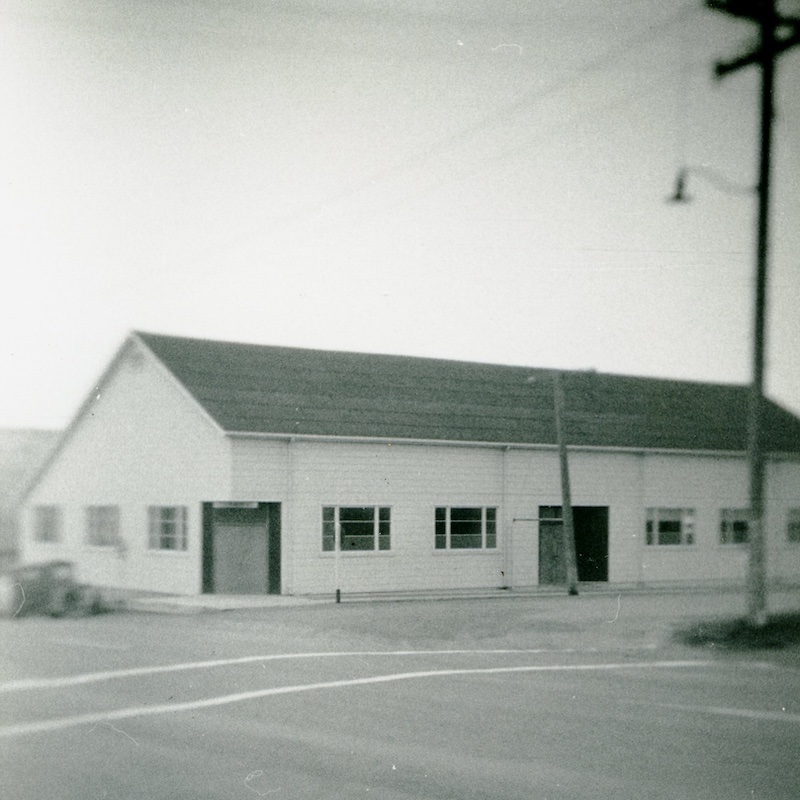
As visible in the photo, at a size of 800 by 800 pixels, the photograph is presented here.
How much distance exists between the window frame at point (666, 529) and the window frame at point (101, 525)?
524cm

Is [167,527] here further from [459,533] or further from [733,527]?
[459,533]

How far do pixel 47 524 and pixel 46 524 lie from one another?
12 mm

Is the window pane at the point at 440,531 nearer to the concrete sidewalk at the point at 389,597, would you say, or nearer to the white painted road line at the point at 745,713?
the concrete sidewalk at the point at 389,597

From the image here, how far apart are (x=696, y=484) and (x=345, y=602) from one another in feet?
32.1

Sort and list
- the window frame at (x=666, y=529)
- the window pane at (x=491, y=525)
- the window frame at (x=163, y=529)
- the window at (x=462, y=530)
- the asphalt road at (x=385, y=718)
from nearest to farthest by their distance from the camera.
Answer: the asphalt road at (x=385, y=718), the window frame at (x=163, y=529), the window frame at (x=666, y=529), the window at (x=462, y=530), the window pane at (x=491, y=525)

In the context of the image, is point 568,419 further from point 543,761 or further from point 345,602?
point 543,761

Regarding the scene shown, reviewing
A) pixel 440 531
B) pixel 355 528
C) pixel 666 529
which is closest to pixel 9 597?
pixel 666 529

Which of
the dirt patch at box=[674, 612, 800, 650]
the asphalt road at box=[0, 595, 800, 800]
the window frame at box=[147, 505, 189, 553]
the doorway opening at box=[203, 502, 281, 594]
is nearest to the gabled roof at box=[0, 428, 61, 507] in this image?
the asphalt road at box=[0, 595, 800, 800]

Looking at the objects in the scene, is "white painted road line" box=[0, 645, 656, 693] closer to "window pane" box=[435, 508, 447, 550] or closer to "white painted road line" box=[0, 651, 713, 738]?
"white painted road line" box=[0, 651, 713, 738]

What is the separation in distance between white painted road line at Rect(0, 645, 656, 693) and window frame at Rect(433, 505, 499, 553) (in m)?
7.54

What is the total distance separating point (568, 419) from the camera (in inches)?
757

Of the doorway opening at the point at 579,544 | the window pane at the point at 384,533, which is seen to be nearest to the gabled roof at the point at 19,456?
the doorway opening at the point at 579,544

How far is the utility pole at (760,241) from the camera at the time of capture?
749 centimetres

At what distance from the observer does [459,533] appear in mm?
A: 21797
